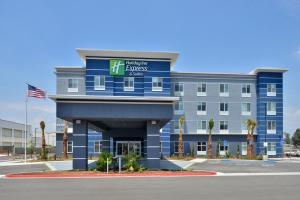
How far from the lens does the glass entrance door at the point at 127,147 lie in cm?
4944

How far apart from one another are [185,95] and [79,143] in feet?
108

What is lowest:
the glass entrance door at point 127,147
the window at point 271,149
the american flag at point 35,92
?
the window at point 271,149

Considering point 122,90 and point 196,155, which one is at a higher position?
point 122,90

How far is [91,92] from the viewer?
5469 centimetres

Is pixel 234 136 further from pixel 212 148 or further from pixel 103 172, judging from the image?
pixel 103 172

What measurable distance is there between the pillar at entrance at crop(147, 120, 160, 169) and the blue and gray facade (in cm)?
1828

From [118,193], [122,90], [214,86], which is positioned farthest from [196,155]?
[118,193]

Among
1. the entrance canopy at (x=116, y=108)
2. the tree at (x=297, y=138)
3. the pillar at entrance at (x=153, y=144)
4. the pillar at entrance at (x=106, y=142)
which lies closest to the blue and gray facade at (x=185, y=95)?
the pillar at entrance at (x=106, y=142)

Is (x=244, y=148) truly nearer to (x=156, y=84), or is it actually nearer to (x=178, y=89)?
(x=178, y=89)

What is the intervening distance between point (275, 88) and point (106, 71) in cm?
2667

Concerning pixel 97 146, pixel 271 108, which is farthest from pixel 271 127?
pixel 97 146

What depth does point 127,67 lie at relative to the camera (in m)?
55.2

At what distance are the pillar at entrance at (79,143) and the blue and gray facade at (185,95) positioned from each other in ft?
60.3

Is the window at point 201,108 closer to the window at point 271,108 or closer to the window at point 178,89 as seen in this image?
the window at point 178,89
